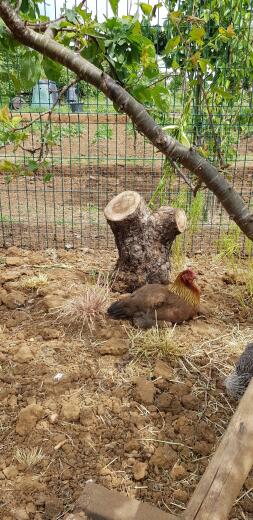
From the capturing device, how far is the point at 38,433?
2133 mm

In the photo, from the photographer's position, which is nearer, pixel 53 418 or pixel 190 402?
pixel 53 418

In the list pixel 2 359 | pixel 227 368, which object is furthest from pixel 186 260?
pixel 2 359

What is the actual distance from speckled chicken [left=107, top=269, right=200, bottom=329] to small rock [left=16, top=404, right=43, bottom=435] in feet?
2.87

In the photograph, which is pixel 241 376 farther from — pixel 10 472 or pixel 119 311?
pixel 10 472

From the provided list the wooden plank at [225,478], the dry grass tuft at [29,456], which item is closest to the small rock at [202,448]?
the dry grass tuft at [29,456]

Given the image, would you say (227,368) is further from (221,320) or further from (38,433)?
(38,433)

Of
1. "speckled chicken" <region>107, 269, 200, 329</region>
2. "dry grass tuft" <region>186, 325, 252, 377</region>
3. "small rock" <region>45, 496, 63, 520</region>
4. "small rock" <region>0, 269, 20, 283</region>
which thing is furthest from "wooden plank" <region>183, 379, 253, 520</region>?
"small rock" <region>0, 269, 20, 283</region>

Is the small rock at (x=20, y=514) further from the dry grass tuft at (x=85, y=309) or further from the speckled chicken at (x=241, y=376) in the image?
the dry grass tuft at (x=85, y=309)

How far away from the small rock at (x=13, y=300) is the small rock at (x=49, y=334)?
44 centimetres

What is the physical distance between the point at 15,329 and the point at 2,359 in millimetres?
368

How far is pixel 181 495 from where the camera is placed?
1.87 meters

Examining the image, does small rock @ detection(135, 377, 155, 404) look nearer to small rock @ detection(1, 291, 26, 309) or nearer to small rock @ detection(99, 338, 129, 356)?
small rock @ detection(99, 338, 129, 356)

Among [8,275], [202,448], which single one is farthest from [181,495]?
[8,275]

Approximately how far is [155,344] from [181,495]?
2.94 feet
